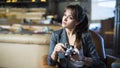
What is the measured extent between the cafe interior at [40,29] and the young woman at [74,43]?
0.13 meters

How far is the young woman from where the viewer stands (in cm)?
173

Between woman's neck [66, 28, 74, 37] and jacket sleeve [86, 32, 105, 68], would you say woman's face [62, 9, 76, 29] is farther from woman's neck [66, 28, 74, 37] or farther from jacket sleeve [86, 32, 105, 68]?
jacket sleeve [86, 32, 105, 68]

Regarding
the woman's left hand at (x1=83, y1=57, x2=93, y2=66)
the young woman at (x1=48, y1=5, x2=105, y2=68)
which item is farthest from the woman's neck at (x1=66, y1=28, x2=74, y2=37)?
the woman's left hand at (x1=83, y1=57, x2=93, y2=66)

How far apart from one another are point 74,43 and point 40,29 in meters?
2.52

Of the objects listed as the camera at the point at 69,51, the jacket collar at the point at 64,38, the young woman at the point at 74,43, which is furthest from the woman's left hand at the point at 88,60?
the jacket collar at the point at 64,38

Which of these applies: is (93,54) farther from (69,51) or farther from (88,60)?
(69,51)

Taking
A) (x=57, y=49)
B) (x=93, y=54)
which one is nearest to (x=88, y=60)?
(x=93, y=54)

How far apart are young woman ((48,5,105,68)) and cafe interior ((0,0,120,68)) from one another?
135 mm

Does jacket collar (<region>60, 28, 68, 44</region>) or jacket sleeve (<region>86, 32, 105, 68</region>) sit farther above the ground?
jacket collar (<region>60, 28, 68, 44</region>)

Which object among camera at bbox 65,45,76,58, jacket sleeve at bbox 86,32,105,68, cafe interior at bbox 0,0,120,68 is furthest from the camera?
cafe interior at bbox 0,0,120,68

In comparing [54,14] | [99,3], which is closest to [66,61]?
[99,3]

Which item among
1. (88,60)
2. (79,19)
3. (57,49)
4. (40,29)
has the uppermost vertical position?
(79,19)

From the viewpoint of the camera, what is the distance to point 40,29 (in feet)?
14.0

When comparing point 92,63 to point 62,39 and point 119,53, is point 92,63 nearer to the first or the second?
point 62,39
